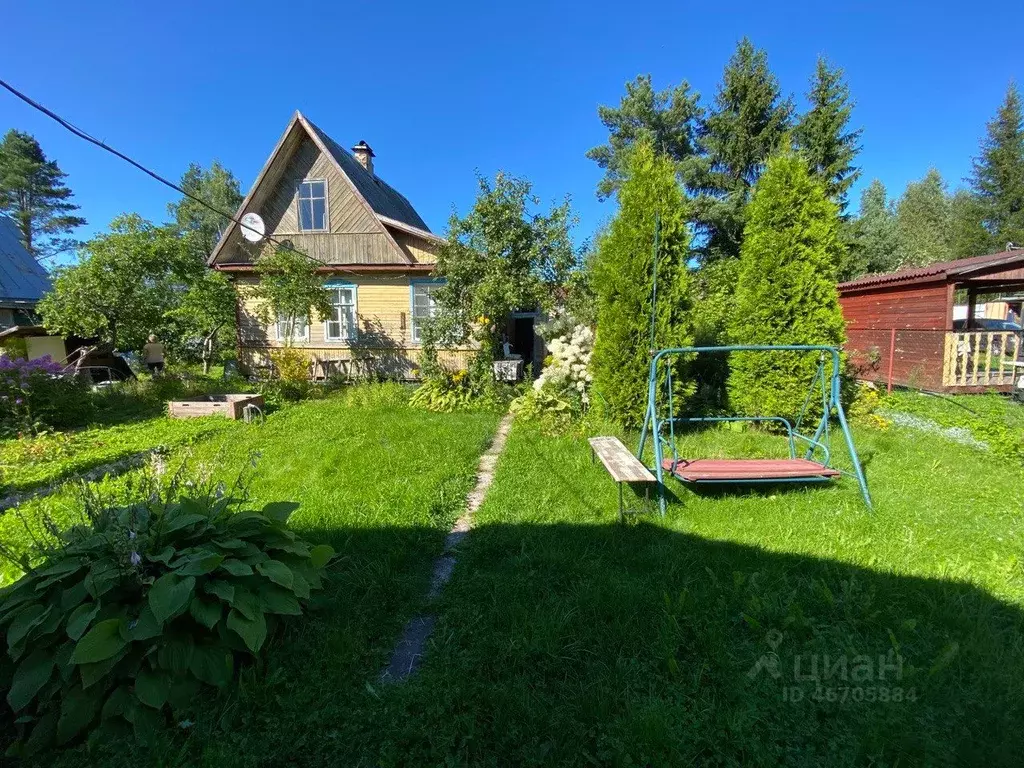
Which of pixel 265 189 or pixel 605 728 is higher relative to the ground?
pixel 265 189

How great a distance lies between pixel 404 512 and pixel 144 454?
4.30 metres

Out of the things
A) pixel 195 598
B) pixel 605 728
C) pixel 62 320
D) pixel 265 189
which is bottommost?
pixel 605 728

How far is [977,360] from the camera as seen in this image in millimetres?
8539

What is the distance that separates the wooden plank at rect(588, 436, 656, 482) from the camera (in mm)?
3447

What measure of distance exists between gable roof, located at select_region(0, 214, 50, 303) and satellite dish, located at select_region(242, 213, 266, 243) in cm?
943

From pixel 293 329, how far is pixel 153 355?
3.90 metres

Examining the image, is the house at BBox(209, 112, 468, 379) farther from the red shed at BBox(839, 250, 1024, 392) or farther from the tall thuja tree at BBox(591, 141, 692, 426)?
the red shed at BBox(839, 250, 1024, 392)

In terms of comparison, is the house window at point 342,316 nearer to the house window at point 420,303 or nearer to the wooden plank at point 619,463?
the house window at point 420,303

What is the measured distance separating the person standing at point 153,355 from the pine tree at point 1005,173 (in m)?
41.6

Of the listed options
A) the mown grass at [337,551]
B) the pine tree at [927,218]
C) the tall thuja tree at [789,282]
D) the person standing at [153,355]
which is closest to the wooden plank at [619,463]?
the mown grass at [337,551]

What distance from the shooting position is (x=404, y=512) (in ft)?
12.5

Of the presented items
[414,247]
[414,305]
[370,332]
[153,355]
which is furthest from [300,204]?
[153,355]

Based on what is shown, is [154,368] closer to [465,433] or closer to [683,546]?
[465,433]

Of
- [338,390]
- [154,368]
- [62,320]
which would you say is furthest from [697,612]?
[154,368]
